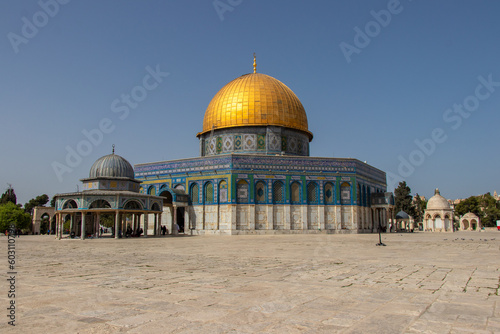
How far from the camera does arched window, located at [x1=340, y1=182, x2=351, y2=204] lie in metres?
37.2

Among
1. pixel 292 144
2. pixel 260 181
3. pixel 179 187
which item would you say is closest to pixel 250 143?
pixel 292 144

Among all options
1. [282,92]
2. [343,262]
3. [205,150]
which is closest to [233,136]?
[205,150]

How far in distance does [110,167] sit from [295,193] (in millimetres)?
15542

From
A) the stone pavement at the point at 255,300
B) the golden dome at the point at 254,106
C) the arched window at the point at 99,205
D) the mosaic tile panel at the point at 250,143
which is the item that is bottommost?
the stone pavement at the point at 255,300

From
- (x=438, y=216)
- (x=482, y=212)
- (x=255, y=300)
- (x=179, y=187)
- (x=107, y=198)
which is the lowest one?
(x=255, y=300)

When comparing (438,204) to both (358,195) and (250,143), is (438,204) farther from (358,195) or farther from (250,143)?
(250,143)

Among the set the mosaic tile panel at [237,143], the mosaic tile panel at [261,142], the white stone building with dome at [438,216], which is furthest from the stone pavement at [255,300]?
the white stone building with dome at [438,216]

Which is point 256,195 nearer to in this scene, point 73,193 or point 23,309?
point 73,193

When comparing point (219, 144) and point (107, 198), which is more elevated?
point (219, 144)

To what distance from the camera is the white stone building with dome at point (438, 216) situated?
170 ft

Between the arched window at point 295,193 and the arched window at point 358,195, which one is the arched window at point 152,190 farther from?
the arched window at point 358,195

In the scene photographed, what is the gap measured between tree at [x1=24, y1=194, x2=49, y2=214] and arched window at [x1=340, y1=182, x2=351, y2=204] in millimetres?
46738

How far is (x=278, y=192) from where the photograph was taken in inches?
1422

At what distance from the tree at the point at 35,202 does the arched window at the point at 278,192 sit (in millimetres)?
42386
